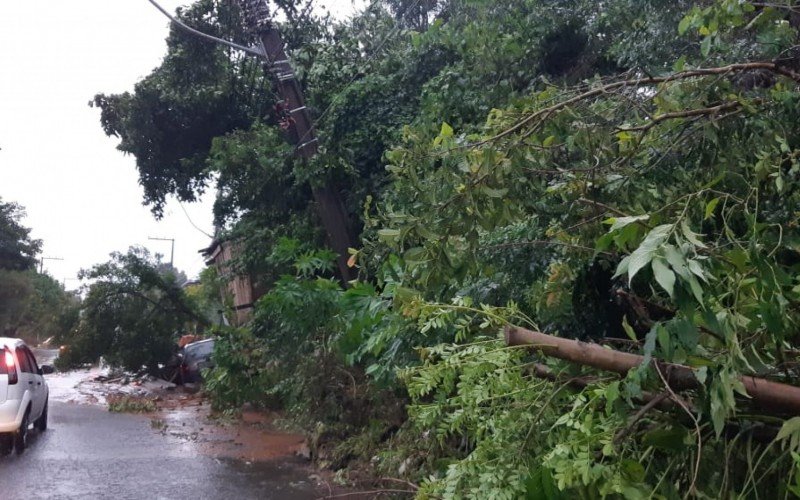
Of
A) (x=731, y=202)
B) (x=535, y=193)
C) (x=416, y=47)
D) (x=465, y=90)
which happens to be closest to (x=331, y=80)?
(x=416, y=47)

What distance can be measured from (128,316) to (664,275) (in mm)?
19925

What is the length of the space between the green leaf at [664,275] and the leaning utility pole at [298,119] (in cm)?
1036

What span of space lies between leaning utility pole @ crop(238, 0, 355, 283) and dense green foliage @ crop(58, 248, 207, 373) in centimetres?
899

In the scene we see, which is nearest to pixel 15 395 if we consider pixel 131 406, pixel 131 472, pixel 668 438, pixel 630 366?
pixel 131 472

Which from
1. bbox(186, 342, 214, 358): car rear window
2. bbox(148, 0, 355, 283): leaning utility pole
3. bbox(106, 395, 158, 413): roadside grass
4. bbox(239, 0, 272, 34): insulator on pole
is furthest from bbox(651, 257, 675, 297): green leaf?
bbox(186, 342, 214, 358): car rear window

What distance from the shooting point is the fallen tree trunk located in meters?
3.42

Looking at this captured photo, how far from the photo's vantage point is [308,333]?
1159cm

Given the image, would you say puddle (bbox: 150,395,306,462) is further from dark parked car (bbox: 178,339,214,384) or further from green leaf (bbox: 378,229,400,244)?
green leaf (bbox: 378,229,400,244)

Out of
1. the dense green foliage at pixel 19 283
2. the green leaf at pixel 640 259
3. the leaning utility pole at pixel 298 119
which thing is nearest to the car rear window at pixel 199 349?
the leaning utility pole at pixel 298 119

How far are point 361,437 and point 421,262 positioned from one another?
21.5 ft

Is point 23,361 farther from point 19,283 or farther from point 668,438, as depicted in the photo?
point 19,283

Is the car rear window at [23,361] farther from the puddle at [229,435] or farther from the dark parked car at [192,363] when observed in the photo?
the dark parked car at [192,363]

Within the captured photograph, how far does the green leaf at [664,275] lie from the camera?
2826 millimetres

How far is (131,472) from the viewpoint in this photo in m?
10.5
